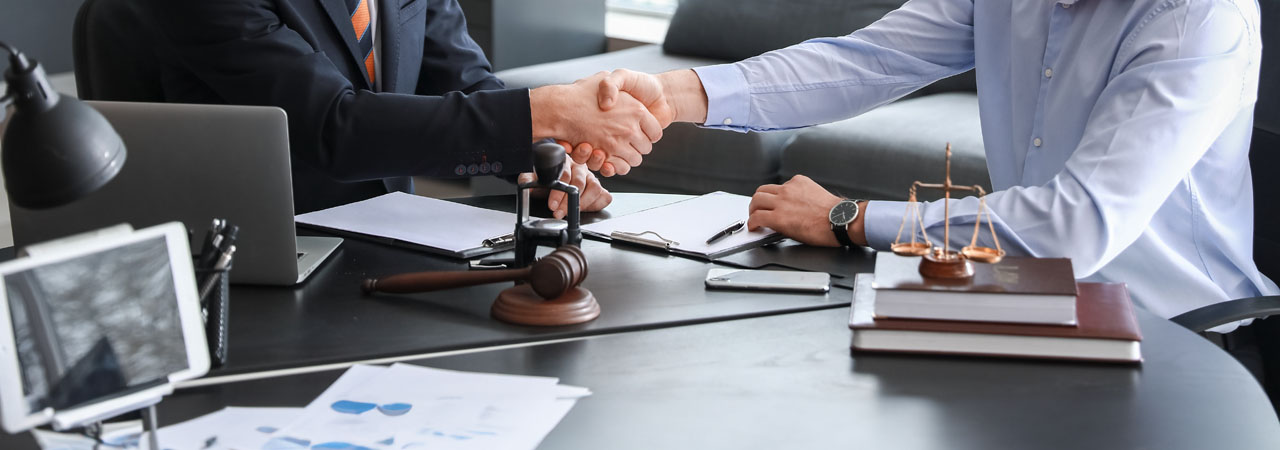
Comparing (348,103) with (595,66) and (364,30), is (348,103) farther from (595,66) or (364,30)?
(595,66)

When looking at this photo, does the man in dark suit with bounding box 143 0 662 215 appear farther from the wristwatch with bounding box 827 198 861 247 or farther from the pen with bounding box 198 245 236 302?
the pen with bounding box 198 245 236 302

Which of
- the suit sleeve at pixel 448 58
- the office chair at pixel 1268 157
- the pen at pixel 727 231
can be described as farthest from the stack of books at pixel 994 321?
the suit sleeve at pixel 448 58

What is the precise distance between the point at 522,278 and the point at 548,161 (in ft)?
0.43

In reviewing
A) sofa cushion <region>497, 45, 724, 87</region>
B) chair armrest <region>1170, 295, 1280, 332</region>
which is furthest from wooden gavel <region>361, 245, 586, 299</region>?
sofa cushion <region>497, 45, 724, 87</region>

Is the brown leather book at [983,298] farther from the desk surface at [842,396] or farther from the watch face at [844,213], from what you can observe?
the watch face at [844,213]

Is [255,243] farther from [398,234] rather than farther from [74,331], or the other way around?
[74,331]

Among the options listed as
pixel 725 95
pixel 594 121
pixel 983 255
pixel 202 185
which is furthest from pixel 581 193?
pixel 983 255

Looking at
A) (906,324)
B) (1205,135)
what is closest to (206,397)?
(906,324)

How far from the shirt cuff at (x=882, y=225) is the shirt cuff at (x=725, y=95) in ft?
1.65

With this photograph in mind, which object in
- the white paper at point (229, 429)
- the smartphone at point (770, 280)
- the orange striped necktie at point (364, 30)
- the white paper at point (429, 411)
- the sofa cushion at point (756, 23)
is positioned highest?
the sofa cushion at point (756, 23)

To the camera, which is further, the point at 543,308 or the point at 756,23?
the point at 756,23

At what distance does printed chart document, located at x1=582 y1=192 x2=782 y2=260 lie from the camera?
149 centimetres

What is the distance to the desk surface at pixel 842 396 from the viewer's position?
955 millimetres

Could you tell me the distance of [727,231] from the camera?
1.55 meters
